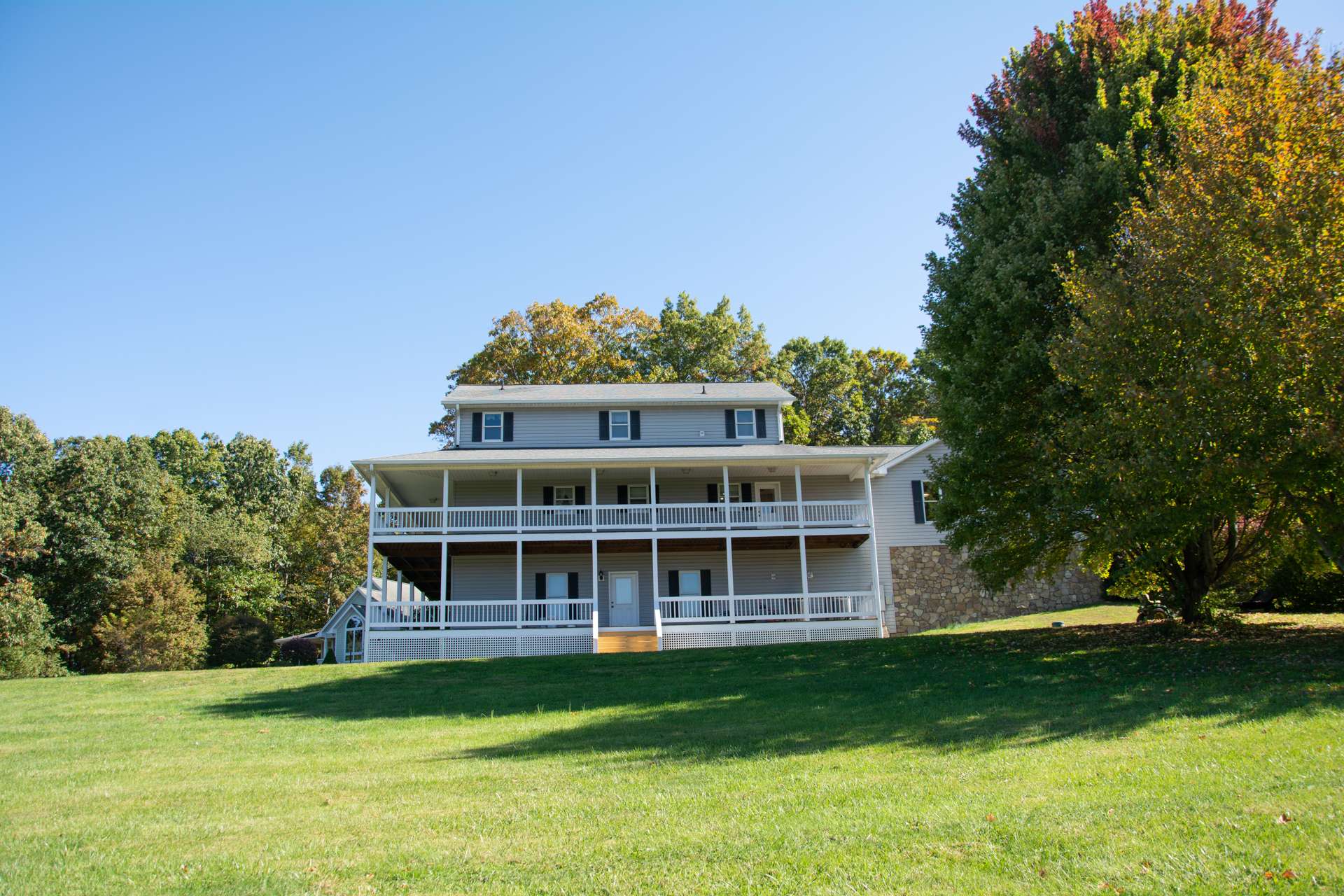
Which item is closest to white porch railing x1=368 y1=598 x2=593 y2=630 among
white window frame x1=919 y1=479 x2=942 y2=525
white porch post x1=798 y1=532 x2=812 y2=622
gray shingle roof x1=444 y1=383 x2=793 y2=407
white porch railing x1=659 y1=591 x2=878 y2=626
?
white porch railing x1=659 y1=591 x2=878 y2=626

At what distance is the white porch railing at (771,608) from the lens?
23797 millimetres

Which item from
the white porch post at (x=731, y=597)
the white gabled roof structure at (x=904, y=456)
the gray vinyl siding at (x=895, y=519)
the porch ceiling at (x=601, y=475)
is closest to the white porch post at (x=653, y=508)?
the porch ceiling at (x=601, y=475)

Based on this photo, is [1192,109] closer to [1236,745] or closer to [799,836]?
[1236,745]

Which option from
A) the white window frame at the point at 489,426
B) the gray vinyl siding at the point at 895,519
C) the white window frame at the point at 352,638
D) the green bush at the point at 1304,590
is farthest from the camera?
the white window frame at the point at 352,638

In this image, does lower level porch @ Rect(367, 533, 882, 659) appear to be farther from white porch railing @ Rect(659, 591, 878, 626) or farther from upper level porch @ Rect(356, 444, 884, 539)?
upper level porch @ Rect(356, 444, 884, 539)

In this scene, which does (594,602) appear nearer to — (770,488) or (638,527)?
(638,527)

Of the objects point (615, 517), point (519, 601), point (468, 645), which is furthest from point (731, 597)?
point (468, 645)

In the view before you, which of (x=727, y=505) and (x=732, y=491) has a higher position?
(x=732, y=491)

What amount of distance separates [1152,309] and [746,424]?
1764 centimetres

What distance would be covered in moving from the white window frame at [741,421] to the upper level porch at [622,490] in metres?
1.21

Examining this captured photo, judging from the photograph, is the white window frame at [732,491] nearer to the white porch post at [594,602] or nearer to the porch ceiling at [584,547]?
the porch ceiling at [584,547]

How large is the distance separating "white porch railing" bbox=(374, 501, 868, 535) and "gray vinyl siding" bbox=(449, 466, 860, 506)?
138 centimetres

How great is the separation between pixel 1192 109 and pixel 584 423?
19302 mm

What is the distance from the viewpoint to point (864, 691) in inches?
488
